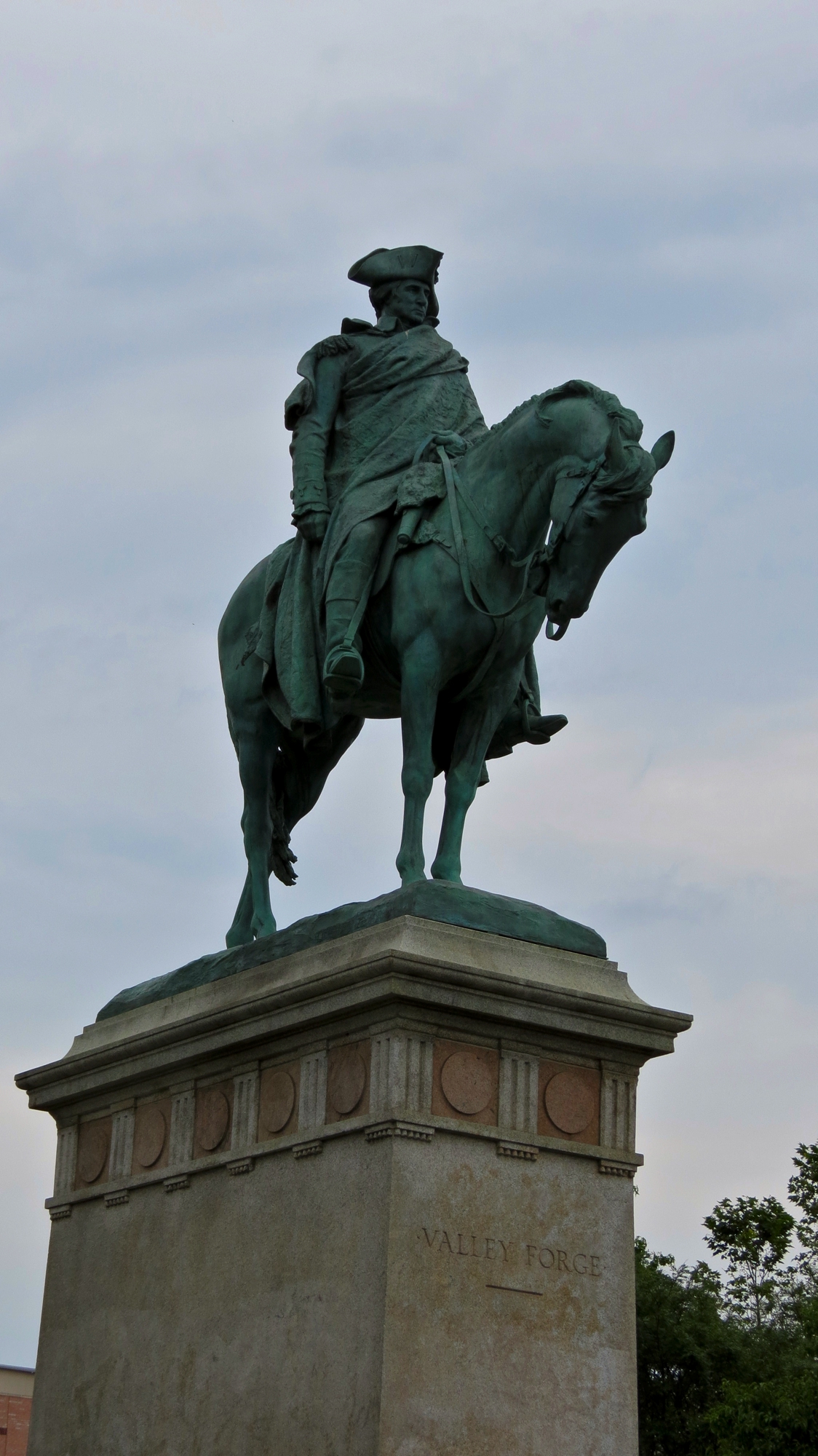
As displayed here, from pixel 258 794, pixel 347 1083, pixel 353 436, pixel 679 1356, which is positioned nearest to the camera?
pixel 347 1083

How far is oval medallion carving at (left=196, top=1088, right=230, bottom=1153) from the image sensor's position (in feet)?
40.9

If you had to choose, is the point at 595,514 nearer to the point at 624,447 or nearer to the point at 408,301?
the point at 624,447

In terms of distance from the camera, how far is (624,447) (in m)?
11.7

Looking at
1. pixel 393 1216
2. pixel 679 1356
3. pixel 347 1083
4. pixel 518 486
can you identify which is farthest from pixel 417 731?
pixel 679 1356

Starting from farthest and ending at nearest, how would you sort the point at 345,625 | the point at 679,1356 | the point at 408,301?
1. the point at 679,1356
2. the point at 408,301
3. the point at 345,625

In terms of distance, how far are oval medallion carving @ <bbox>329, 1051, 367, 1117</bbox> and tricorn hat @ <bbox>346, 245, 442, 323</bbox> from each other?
494 cm

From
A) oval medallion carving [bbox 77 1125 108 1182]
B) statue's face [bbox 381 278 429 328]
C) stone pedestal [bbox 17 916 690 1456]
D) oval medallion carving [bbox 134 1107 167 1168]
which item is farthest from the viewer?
statue's face [bbox 381 278 429 328]

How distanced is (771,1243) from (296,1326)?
36179mm

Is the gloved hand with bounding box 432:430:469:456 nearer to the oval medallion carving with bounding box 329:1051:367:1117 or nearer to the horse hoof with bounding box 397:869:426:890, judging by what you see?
the horse hoof with bounding box 397:869:426:890

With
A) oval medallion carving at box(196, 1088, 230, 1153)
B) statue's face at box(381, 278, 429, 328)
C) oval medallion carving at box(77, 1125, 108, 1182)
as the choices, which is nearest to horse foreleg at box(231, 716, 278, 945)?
oval medallion carving at box(77, 1125, 108, 1182)

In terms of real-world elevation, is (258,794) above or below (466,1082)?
above

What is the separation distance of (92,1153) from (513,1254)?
3549 millimetres

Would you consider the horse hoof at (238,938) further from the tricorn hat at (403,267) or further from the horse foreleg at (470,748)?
the tricorn hat at (403,267)

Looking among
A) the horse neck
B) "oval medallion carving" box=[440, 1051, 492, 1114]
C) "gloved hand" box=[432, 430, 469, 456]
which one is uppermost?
"gloved hand" box=[432, 430, 469, 456]
